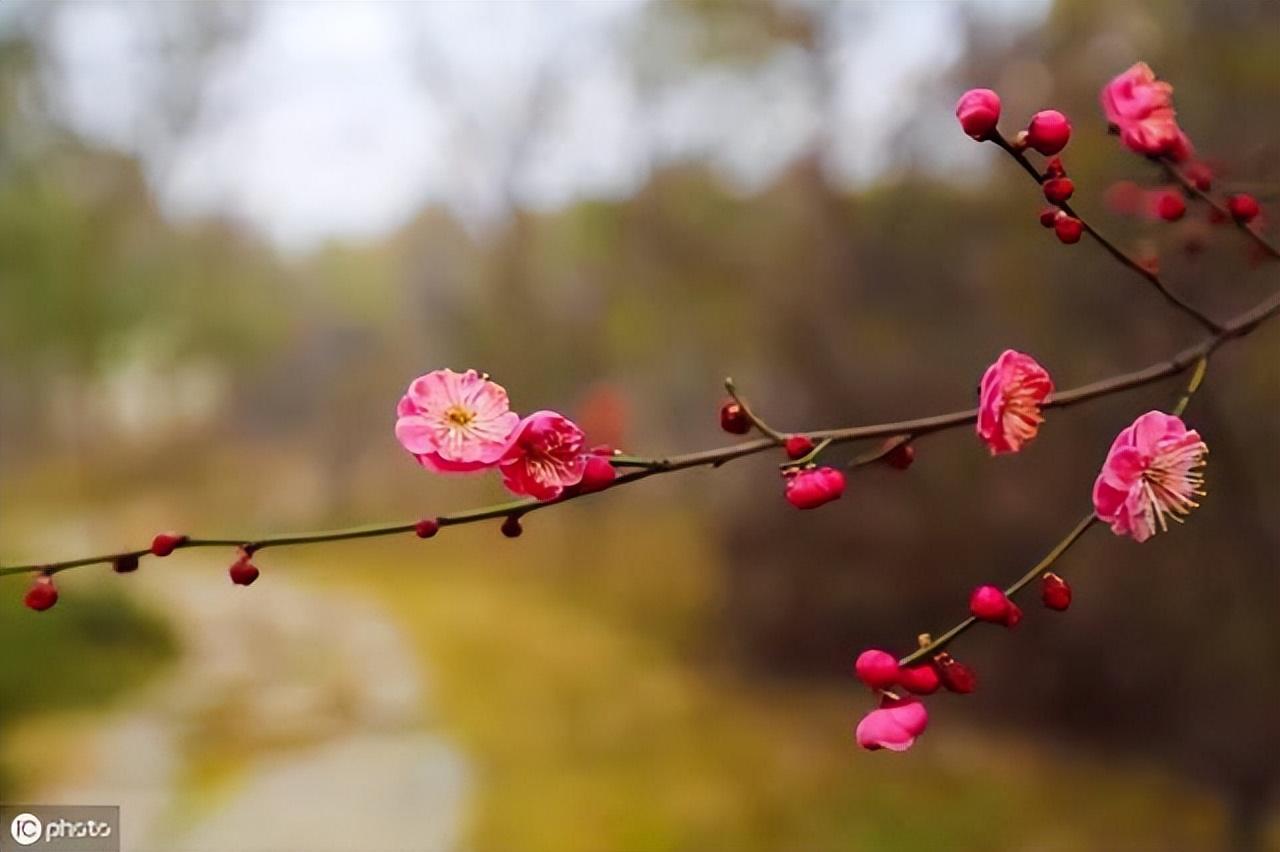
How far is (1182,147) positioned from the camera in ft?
1.90

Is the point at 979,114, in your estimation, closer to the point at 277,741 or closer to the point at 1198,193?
the point at 1198,193

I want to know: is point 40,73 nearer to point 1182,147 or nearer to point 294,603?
point 294,603

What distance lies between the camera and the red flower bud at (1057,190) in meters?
0.46

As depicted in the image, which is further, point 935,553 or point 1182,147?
point 935,553

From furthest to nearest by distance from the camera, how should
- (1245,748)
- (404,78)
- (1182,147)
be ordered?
1. (404,78)
2. (1245,748)
3. (1182,147)

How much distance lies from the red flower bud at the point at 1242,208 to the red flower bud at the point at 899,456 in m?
0.24

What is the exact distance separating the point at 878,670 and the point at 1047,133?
0.77 ft

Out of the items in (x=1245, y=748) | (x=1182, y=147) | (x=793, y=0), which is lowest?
(x=1245, y=748)

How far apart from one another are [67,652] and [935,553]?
108cm

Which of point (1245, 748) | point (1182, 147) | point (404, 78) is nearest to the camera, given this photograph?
point (1182, 147)

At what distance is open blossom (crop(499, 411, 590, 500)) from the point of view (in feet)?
1.45

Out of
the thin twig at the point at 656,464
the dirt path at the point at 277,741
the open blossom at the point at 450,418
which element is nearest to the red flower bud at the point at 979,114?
the thin twig at the point at 656,464

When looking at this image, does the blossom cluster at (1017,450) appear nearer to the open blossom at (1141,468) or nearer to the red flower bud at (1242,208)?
the open blossom at (1141,468)

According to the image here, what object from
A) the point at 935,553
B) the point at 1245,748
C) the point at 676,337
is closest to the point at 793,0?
the point at 676,337
